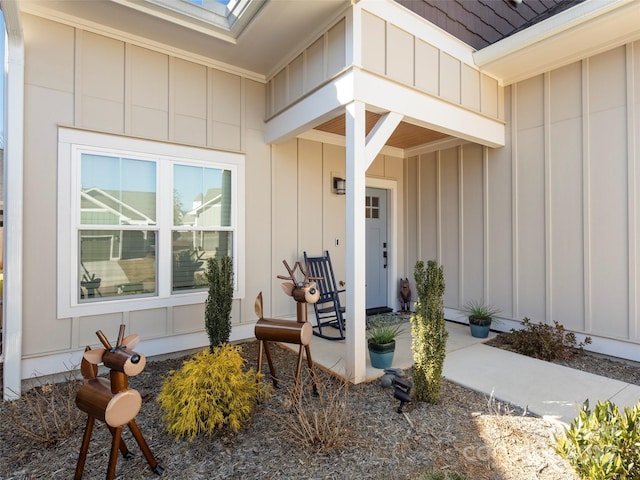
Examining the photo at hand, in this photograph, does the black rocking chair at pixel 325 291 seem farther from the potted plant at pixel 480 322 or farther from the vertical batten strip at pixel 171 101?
the vertical batten strip at pixel 171 101

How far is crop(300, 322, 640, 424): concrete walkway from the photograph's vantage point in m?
2.79

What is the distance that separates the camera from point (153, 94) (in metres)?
3.77

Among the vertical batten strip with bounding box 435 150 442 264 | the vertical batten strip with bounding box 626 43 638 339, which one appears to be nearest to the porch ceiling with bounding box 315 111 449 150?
the vertical batten strip with bounding box 435 150 442 264

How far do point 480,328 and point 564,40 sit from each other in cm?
338

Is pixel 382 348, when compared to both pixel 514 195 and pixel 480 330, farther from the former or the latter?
pixel 514 195

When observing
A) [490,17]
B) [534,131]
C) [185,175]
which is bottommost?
[185,175]

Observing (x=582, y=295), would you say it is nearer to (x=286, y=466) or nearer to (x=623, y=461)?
(x=623, y=461)

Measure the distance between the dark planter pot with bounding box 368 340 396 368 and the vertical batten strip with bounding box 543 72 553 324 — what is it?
225 cm

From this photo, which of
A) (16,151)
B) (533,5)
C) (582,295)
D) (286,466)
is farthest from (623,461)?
(533,5)

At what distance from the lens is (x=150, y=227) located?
3.75 metres

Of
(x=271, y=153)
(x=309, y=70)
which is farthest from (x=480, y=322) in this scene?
(x=309, y=70)

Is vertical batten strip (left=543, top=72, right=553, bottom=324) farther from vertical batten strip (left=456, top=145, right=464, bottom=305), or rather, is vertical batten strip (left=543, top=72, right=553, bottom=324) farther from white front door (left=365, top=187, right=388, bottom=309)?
white front door (left=365, top=187, right=388, bottom=309)

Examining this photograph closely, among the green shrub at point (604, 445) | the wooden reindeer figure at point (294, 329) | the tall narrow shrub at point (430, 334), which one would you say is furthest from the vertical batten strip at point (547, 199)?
the wooden reindeer figure at point (294, 329)

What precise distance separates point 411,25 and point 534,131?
211cm
